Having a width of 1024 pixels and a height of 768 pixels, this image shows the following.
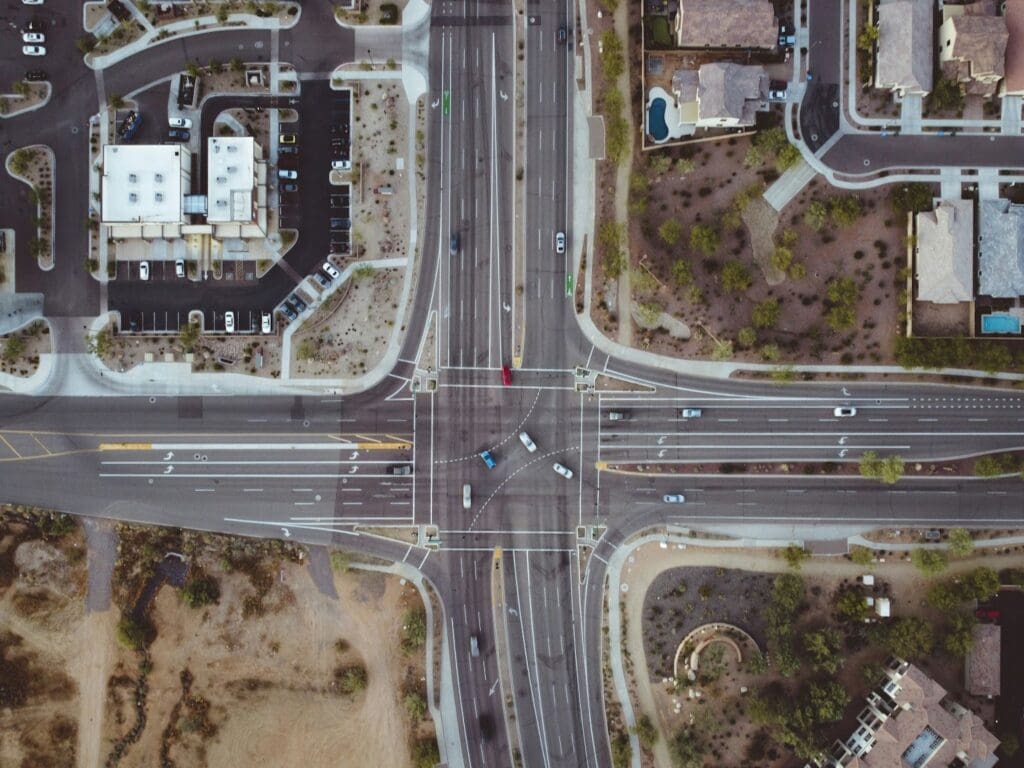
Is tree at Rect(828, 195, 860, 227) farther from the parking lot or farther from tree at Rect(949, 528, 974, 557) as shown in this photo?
the parking lot

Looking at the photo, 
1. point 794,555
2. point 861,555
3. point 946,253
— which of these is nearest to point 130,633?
point 794,555

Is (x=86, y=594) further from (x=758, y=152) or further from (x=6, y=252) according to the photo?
(x=758, y=152)

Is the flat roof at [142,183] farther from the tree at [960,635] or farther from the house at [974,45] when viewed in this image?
the tree at [960,635]

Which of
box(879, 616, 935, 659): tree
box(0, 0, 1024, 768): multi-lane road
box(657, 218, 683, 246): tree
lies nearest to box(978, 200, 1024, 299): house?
box(0, 0, 1024, 768): multi-lane road

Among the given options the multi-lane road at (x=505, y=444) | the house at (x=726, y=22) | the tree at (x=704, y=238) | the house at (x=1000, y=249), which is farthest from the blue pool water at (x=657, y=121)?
the house at (x=1000, y=249)

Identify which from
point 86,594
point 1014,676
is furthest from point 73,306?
point 1014,676
